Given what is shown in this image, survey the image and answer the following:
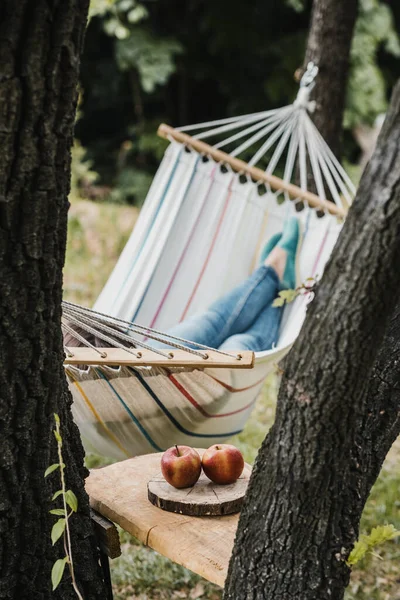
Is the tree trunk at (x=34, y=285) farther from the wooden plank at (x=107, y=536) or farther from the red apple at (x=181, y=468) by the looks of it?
the red apple at (x=181, y=468)

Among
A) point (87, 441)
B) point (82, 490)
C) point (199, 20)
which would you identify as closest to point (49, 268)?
point (82, 490)

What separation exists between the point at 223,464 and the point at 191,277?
1.37 metres

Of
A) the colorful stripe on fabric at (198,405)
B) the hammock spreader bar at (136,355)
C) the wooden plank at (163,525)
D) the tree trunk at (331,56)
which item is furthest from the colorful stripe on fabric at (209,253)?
the wooden plank at (163,525)

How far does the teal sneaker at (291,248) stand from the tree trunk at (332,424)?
1.57 meters

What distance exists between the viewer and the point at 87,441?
2125 mm

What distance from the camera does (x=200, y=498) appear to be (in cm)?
148

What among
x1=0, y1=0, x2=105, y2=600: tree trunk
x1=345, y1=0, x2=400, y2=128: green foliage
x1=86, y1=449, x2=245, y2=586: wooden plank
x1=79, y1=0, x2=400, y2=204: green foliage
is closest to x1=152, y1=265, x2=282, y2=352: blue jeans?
x1=86, y1=449, x2=245, y2=586: wooden plank

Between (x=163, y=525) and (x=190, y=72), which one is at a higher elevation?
(x=190, y=72)

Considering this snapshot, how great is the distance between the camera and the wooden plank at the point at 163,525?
4.31ft

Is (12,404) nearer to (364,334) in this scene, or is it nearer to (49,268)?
(49,268)

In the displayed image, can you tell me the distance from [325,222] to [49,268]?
1928mm

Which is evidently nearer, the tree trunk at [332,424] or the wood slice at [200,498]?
the tree trunk at [332,424]

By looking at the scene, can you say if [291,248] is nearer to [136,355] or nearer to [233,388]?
[233,388]

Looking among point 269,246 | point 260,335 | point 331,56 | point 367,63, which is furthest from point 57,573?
point 367,63
